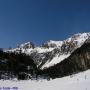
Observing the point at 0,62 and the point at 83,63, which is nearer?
the point at 0,62

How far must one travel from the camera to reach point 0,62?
5940 inches

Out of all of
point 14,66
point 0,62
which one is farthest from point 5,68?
point 14,66

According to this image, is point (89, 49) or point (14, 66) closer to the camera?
point (14, 66)

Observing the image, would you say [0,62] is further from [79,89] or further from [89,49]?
[79,89]

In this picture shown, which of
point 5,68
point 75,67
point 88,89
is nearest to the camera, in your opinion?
point 88,89

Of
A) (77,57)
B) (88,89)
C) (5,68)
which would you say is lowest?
(88,89)

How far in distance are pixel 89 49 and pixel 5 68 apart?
63683 millimetres

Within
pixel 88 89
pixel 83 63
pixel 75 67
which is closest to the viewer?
pixel 88 89

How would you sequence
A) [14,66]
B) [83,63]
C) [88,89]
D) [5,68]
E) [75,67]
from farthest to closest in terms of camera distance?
[75,67], [83,63], [14,66], [5,68], [88,89]

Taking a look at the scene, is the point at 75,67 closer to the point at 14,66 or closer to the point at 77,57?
the point at 77,57

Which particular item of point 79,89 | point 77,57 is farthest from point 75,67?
point 79,89

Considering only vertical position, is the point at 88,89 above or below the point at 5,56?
below

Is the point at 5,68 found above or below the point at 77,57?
below

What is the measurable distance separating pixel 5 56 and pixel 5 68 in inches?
1440
